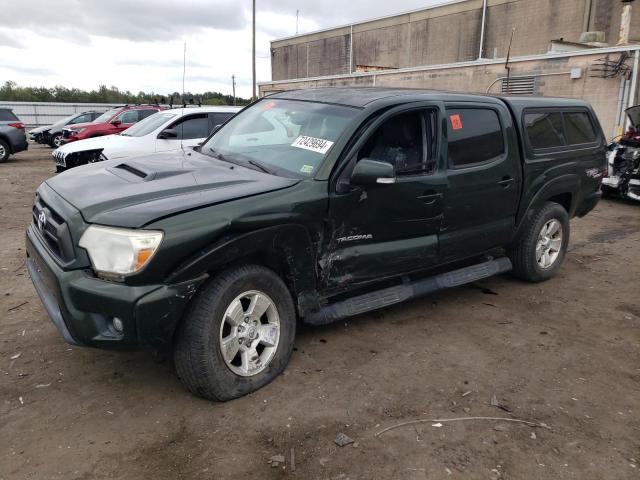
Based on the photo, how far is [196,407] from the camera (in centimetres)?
309

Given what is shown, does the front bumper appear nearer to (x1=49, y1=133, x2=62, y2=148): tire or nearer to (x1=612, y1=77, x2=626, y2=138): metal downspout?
(x1=612, y1=77, x2=626, y2=138): metal downspout

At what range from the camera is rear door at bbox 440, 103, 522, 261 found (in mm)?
4203

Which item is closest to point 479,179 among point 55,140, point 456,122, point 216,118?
point 456,122

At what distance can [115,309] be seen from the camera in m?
2.71

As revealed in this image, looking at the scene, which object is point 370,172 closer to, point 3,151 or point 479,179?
point 479,179

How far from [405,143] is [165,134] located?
662 cm

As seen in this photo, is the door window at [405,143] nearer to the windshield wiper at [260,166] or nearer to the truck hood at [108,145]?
the windshield wiper at [260,166]

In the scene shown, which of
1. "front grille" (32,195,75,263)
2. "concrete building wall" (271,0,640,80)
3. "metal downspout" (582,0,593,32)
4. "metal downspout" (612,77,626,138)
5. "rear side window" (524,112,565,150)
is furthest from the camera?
"concrete building wall" (271,0,640,80)

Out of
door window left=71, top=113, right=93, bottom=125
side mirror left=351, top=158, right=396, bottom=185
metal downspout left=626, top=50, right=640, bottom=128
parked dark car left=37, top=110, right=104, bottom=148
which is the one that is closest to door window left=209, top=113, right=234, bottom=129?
side mirror left=351, top=158, right=396, bottom=185

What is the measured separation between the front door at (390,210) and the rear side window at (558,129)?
143 centimetres

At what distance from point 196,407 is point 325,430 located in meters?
0.79

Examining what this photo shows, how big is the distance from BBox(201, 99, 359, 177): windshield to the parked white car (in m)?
5.06

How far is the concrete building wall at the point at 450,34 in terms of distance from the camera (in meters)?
28.9

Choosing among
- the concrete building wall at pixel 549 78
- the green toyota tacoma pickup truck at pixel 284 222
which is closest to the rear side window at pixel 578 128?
the green toyota tacoma pickup truck at pixel 284 222
